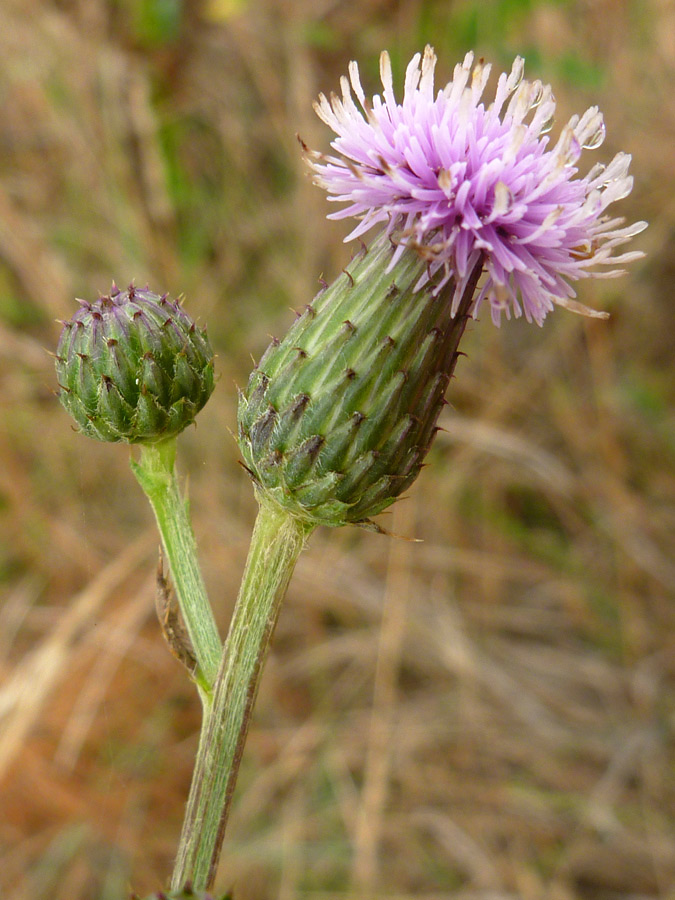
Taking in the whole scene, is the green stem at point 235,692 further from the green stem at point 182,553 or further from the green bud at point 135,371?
the green bud at point 135,371

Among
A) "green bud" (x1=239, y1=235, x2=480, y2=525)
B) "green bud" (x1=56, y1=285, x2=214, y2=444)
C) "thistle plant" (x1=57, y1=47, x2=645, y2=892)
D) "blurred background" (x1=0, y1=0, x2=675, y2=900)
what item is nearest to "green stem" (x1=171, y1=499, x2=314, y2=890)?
"thistle plant" (x1=57, y1=47, x2=645, y2=892)

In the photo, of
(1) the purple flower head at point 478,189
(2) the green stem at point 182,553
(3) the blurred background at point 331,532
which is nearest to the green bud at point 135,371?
(2) the green stem at point 182,553

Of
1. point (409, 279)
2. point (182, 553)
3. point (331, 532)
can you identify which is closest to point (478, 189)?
point (409, 279)

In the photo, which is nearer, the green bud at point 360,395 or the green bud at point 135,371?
the green bud at point 360,395

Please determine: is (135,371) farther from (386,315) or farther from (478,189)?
(478,189)

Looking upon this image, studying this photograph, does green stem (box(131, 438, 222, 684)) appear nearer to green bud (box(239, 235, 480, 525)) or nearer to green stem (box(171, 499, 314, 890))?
green stem (box(171, 499, 314, 890))

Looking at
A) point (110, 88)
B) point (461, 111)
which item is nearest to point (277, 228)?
point (110, 88)

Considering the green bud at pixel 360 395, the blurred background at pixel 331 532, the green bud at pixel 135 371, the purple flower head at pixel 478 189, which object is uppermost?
the purple flower head at pixel 478 189

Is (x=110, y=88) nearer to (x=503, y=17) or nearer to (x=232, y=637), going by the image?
(x=503, y=17)
